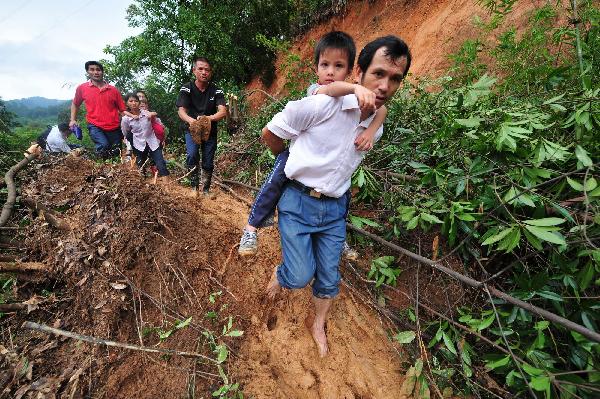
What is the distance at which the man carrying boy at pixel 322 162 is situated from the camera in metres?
1.67

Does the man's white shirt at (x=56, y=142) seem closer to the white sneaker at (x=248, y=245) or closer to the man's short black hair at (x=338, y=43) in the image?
the white sneaker at (x=248, y=245)

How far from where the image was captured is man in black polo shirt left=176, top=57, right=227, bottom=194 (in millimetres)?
3595

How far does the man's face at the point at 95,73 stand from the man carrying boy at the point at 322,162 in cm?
431

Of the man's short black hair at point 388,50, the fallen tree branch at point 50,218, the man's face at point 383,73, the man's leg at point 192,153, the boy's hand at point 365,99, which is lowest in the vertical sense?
the fallen tree branch at point 50,218

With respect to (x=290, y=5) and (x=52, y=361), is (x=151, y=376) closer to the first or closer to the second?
(x=52, y=361)

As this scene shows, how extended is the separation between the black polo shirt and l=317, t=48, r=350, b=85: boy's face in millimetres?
2210

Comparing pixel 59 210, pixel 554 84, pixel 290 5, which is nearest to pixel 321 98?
pixel 554 84

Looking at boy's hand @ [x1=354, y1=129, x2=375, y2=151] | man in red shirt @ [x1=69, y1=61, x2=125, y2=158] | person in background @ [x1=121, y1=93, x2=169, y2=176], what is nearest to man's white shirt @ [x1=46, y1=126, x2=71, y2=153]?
man in red shirt @ [x1=69, y1=61, x2=125, y2=158]

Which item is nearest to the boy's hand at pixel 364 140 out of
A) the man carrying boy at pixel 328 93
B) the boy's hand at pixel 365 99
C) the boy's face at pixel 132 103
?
the man carrying boy at pixel 328 93

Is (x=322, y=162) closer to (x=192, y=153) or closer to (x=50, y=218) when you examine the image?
(x=50, y=218)

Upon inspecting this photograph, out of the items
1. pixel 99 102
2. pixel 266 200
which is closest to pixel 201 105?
pixel 99 102

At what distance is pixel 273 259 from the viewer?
271 cm

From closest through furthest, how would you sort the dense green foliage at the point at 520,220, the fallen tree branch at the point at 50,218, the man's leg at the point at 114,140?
the dense green foliage at the point at 520,220
the fallen tree branch at the point at 50,218
the man's leg at the point at 114,140

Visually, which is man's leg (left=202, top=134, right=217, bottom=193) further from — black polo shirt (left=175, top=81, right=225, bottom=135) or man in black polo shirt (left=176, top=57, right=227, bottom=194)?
black polo shirt (left=175, top=81, right=225, bottom=135)
